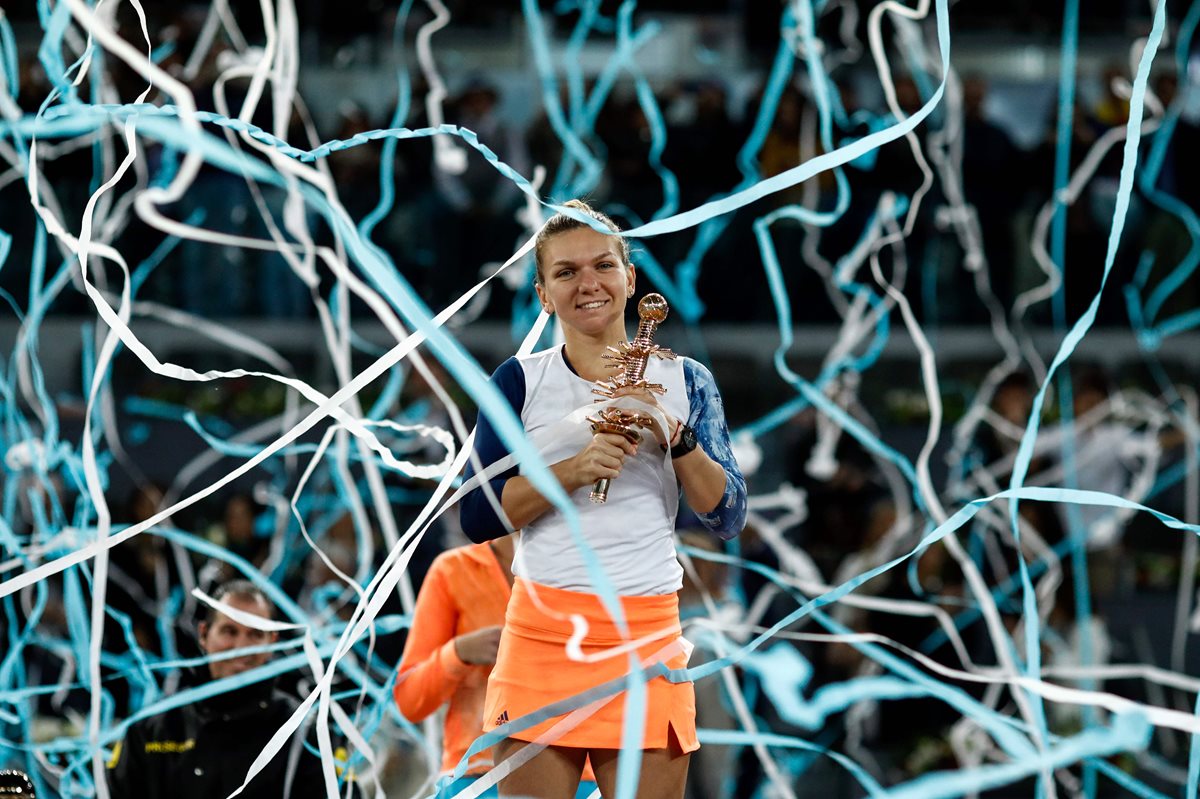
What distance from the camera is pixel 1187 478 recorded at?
6.39 metres

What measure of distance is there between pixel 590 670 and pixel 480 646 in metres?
0.59

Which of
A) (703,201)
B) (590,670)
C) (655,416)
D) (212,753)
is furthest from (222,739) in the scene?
(703,201)

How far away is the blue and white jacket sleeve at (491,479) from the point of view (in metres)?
1.90

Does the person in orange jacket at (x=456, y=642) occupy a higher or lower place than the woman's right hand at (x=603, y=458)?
lower

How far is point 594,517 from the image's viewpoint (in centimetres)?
188

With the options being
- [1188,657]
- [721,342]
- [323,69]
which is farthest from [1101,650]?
[323,69]

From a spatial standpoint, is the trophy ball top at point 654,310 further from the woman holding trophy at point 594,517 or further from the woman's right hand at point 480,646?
the woman's right hand at point 480,646

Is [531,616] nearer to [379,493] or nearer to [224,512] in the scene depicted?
[379,493]

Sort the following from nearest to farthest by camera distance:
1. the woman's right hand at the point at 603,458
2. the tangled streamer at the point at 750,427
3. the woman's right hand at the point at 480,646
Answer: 1. the woman's right hand at the point at 603,458
2. the woman's right hand at the point at 480,646
3. the tangled streamer at the point at 750,427

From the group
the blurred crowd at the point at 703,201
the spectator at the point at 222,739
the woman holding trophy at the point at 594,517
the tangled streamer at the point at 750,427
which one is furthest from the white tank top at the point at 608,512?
the blurred crowd at the point at 703,201

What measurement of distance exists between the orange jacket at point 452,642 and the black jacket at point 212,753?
34 centimetres

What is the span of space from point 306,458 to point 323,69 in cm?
254

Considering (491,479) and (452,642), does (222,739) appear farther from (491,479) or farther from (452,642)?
(491,479)

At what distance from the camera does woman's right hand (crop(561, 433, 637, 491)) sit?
1792mm
